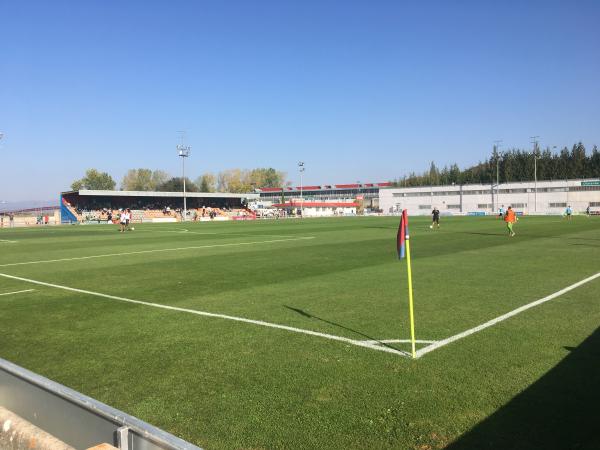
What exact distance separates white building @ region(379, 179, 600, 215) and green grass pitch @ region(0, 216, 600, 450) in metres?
95.2

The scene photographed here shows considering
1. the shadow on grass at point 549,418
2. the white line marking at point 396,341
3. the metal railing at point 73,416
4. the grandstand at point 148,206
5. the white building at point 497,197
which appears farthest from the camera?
the white building at point 497,197

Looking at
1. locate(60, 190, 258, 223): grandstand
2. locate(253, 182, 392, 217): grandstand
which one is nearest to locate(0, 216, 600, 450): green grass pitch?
locate(60, 190, 258, 223): grandstand

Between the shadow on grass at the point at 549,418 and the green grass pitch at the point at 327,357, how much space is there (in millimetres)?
17

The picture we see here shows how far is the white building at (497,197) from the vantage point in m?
95.2

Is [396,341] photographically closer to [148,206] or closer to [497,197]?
[148,206]

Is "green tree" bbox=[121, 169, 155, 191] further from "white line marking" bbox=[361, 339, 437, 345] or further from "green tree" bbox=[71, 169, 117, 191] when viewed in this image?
"white line marking" bbox=[361, 339, 437, 345]

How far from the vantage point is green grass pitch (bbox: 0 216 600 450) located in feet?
14.0

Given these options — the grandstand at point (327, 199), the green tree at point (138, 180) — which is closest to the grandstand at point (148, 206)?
the grandstand at point (327, 199)

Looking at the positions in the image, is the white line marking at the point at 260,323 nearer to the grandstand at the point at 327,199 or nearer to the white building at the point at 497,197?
the white building at the point at 497,197

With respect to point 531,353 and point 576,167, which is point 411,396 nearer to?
point 531,353

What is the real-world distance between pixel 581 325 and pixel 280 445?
19.3 ft

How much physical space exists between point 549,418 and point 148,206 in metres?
94.8

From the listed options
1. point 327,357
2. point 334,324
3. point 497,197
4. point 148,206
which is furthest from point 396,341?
point 497,197

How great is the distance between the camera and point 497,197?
346 feet
